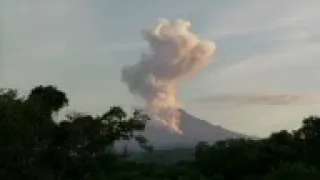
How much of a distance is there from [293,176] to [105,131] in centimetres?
984

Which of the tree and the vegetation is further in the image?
the tree

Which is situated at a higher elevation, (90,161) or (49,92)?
(49,92)

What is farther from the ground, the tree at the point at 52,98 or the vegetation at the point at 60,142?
the tree at the point at 52,98

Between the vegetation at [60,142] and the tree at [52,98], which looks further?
the tree at [52,98]

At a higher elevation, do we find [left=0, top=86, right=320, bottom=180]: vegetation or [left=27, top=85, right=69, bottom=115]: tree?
[left=27, top=85, right=69, bottom=115]: tree

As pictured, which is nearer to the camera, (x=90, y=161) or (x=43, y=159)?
(x=43, y=159)

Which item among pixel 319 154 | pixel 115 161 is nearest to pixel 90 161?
pixel 115 161

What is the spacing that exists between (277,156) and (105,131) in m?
29.8

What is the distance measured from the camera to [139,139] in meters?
31.3

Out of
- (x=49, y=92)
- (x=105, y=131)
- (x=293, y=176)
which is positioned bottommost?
(x=293, y=176)

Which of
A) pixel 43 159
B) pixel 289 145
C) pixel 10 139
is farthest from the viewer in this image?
pixel 289 145

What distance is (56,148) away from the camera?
3061 centimetres

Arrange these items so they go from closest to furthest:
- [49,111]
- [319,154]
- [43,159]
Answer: [43,159] → [49,111] → [319,154]

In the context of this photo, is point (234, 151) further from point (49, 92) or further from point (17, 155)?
point (17, 155)
